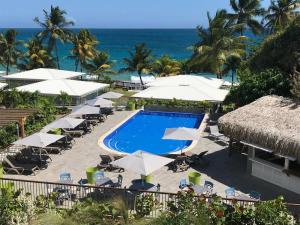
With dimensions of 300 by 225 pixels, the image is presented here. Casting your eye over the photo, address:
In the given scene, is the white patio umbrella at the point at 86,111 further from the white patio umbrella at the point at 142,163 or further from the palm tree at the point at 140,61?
the palm tree at the point at 140,61

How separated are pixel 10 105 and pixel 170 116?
12129 mm

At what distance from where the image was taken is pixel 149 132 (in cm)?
2866

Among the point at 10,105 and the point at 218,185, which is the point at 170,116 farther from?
the point at 218,185

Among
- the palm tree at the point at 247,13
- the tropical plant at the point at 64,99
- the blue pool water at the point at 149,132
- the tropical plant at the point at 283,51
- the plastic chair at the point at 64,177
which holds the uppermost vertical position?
the palm tree at the point at 247,13

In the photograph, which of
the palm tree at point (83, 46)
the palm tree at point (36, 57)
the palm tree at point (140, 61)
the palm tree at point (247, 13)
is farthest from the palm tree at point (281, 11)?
the palm tree at point (36, 57)

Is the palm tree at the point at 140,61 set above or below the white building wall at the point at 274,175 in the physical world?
above

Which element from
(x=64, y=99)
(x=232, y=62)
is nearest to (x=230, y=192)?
(x=64, y=99)

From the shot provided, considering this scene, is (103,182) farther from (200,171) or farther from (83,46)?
(83,46)

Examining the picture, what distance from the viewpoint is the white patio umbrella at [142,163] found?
16.2 meters

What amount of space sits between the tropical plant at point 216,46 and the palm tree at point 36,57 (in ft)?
56.7

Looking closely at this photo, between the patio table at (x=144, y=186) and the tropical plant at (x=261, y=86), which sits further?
the tropical plant at (x=261, y=86)

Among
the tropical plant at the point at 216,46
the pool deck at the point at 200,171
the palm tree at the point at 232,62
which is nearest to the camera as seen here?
the pool deck at the point at 200,171

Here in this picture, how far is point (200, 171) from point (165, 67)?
28150 mm

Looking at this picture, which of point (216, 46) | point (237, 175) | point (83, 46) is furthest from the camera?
point (83, 46)
